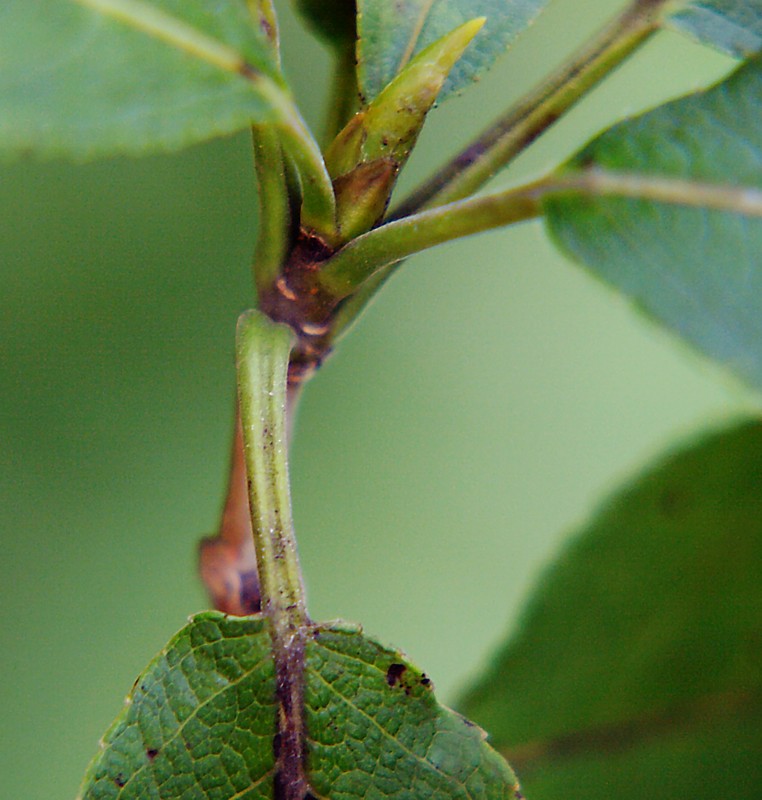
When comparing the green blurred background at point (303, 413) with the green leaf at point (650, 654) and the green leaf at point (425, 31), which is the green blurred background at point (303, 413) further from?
the green leaf at point (425, 31)

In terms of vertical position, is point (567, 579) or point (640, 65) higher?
point (640, 65)

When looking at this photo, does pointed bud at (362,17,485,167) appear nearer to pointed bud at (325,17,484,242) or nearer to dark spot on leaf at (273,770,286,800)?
pointed bud at (325,17,484,242)

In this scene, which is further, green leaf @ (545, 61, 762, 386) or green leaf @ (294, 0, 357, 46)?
green leaf @ (294, 0, 357, 46)

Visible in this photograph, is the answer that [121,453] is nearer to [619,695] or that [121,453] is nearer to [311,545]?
[311,545]

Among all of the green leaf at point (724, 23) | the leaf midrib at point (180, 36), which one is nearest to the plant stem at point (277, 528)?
the leaf midrib at point (180, 36)

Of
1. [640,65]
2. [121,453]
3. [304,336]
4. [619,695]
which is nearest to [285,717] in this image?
[304,336]

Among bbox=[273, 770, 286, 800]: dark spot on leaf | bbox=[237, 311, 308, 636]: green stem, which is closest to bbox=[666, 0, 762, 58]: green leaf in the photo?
bbox=[237, 311, 308, 636]: green stem
